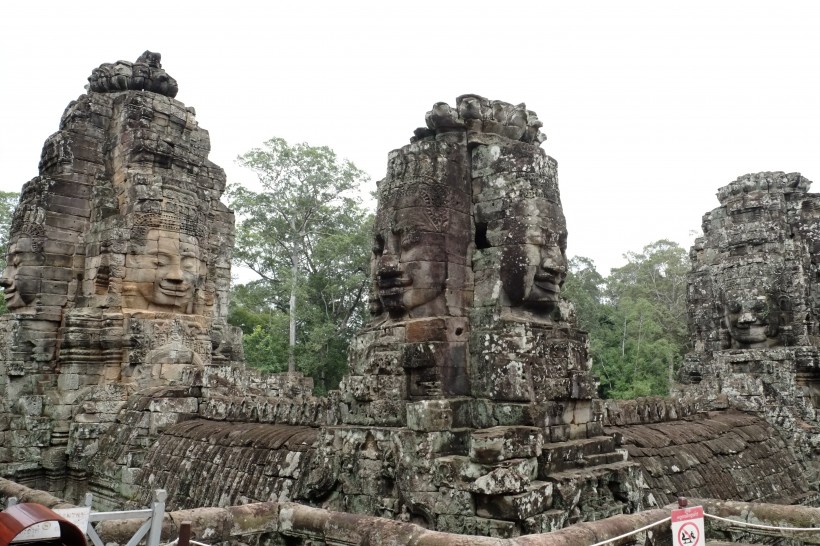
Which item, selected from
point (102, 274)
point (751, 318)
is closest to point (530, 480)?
point (102, 274)

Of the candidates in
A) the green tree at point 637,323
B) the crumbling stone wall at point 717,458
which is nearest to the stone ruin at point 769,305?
the crumbling stone wall at point 717,458

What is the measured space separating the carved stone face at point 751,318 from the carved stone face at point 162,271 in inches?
392

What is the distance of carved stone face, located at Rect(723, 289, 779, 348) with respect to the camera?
12.0 m

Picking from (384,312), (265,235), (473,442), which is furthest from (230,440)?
(265,235)

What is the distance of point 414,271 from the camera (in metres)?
6.02

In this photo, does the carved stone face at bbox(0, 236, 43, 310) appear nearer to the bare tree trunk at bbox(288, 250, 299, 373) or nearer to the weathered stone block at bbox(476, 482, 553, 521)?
the weathered stone block at bbox(476, 482, 553, 521)

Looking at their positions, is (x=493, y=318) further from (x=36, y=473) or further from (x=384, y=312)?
(x=36, y=473)

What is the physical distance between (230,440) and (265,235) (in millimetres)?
21876

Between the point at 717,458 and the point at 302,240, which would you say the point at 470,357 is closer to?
the point at 717,458

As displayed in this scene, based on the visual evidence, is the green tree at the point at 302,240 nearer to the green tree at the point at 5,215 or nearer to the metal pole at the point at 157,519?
the green tree at the point at 5,215

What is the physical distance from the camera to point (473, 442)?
5301 mm

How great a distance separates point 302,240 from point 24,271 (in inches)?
730

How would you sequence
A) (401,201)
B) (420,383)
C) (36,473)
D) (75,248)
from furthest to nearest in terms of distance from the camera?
(75,248) < (36,473) < (401,201) < (420,383)

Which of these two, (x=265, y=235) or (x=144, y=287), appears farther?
(x=265, y=235)
